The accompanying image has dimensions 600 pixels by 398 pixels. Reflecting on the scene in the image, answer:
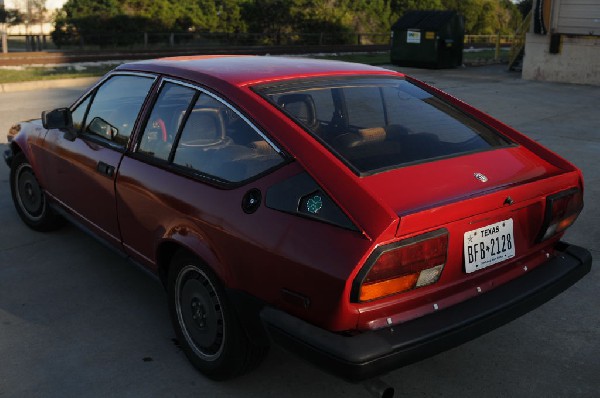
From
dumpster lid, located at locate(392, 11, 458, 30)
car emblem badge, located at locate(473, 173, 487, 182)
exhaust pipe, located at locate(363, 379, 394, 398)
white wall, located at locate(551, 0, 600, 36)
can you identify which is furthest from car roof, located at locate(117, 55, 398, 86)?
dumpster lid, located at locate(392, 11, 458, 30)

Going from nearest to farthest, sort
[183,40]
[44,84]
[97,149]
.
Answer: [97,149], [44,84], [183,40]

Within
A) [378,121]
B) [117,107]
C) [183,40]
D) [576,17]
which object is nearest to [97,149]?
[117,107]

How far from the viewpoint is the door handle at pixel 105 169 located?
3.60 metres

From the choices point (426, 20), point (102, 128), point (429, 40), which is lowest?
point (102, 128)

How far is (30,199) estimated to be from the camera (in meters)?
5.04

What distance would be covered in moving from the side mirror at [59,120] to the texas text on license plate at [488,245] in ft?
9.38

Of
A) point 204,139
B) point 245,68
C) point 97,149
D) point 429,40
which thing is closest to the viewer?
point 204,139

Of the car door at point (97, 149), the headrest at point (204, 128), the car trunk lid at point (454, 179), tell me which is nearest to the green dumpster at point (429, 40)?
the car door at point (97, 149)

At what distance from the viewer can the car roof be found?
3111 mm

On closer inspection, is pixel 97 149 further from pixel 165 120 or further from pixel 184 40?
pixel 184 40

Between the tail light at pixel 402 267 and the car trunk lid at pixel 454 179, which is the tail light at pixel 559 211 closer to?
the car trunk lid at pixel 454 179

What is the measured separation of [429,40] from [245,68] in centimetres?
1965

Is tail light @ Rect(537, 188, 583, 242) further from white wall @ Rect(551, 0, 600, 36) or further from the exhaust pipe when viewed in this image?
white wall @ Rect(551, 0, 600, 36)

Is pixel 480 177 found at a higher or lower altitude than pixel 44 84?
higher
